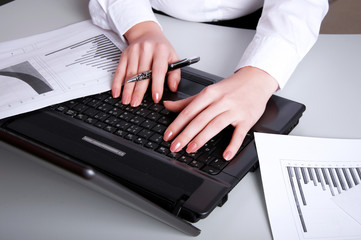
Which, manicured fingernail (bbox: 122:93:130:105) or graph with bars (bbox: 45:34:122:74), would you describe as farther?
graph with bars (bbox: 45:34:122:74)

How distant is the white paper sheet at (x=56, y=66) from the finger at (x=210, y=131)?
227 millimetres

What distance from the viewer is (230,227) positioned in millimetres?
583

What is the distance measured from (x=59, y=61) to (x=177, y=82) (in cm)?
25

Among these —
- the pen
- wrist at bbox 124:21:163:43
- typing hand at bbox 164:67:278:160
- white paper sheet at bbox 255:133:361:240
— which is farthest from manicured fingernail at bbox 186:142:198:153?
wrist at bbox 124:21:163:43

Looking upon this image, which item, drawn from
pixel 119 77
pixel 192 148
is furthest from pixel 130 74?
pixel 192 148

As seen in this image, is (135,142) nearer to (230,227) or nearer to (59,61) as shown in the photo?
(230,227)

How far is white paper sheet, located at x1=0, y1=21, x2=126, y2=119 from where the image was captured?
0.76 m

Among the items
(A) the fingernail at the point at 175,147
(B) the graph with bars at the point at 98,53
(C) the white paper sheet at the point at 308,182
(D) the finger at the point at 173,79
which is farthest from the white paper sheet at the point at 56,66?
(C) the white paper sheet at the point at 308,182

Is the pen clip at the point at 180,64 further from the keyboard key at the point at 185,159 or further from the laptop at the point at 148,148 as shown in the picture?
the keyboard key at the point at 185,159

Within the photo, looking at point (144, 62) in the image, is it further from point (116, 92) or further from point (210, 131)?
point (210, 131)

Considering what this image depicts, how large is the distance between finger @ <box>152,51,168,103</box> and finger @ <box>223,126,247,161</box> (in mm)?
161

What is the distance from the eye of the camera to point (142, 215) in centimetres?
60

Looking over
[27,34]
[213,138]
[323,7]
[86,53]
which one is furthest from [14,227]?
[323,7]

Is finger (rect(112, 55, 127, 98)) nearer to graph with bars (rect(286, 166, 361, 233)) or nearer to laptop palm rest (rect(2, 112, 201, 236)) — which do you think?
laptop palm rest (rect(2, 112, 201, 236))
